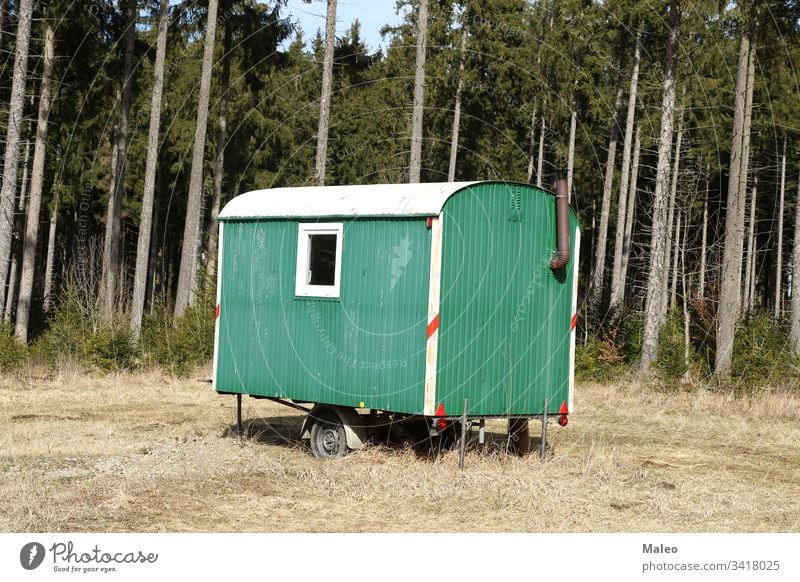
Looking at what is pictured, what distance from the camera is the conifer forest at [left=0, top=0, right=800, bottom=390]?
23781 mm

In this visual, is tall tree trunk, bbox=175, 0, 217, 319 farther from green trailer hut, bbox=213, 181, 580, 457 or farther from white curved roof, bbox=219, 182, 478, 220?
green trailer hut, bbox=213, 181, 580, 457

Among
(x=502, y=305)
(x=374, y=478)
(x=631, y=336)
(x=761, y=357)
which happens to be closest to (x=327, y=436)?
(x=374, y=478)

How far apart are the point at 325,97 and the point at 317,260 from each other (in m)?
12.7

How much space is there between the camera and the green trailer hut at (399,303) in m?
12.1

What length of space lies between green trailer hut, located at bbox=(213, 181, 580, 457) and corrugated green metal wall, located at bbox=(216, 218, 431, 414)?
0.06 ft

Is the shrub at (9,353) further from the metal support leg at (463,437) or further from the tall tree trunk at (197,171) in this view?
the metal support leg at (463,437)

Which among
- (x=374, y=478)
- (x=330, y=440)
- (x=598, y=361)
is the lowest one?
(x=374, y=478)

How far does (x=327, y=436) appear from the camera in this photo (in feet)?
43.9

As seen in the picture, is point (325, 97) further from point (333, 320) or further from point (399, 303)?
point (399, 303)

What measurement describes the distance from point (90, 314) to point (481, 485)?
1497 centimetres

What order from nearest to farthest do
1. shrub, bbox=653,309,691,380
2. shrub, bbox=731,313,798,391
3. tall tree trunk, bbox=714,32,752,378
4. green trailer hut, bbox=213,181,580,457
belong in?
green trailer hut, bbox=213,181,580,457
shrub, bbox=731,313,798,391
shrub, bbox=653,309,691,380
tall tree trunk, bbox=714,32,752,378

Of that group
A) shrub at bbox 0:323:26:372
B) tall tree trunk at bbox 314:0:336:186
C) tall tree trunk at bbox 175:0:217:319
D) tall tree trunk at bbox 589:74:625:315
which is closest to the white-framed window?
tall tree trunk at bbox 314:0:336:186

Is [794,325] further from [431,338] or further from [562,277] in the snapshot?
[431,338]

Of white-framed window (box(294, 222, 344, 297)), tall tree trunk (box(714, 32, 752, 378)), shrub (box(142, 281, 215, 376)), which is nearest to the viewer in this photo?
white-framed window (box(294, 222, 344, 297))
